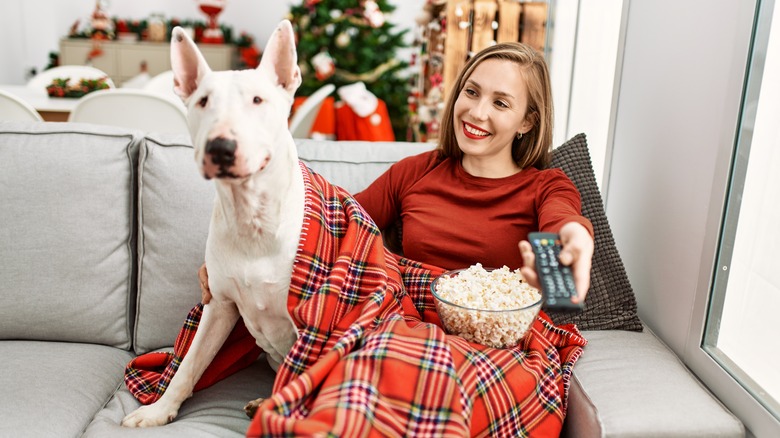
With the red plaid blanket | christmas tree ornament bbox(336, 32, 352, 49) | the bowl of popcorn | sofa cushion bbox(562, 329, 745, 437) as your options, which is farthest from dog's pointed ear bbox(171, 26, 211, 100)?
christmas tree ornament bbox(336, 32, 352, 49)

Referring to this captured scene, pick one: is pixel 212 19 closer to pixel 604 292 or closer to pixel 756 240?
pixel 604 292

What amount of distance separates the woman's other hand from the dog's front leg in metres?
0.66

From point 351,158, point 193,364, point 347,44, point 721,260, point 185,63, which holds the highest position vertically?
point 347,44

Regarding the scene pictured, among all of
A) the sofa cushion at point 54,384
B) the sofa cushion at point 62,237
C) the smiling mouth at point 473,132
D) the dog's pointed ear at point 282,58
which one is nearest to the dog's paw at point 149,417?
the sofa cushion at point 54,384

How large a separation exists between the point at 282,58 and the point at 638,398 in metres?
0.92

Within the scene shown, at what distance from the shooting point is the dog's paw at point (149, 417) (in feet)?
4.25

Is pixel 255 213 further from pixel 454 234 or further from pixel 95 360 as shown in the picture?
pixel 95 360

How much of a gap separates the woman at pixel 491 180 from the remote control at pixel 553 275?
40 centimetres

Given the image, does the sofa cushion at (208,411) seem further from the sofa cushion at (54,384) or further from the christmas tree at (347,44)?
the christmas tree at (347,44)

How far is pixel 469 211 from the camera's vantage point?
62.5 inches

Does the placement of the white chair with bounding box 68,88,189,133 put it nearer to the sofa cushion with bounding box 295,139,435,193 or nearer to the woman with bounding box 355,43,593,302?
the sofa cushion with bounding box 295,139,435,193

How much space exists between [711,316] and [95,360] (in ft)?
4.75

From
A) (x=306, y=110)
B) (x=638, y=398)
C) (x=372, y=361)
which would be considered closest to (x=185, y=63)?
(x=372, y=361)

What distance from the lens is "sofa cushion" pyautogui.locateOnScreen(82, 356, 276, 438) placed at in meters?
1.27
